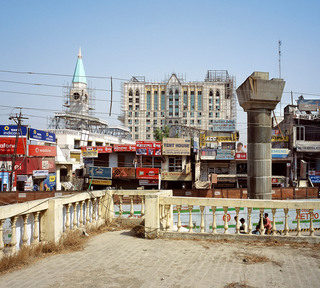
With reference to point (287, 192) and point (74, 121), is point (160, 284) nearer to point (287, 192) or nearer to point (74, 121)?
point (287, 192)

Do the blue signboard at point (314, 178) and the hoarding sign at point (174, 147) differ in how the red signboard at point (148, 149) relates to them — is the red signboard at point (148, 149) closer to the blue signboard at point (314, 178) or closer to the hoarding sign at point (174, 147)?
the hoarding sign at point (174, 147)

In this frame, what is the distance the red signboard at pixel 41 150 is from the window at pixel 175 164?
1330 cm

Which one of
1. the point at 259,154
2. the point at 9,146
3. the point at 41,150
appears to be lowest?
the point at 259,154

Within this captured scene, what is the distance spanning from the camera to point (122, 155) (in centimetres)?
3944

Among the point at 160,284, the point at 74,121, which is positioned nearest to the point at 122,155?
the point at 74,121

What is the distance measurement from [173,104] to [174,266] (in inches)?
3826

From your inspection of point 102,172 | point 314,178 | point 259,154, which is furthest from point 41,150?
point 314,178

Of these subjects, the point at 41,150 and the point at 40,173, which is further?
the point at 41,150

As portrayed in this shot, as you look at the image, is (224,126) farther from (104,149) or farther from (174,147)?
(104,149)

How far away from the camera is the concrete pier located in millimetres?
11422

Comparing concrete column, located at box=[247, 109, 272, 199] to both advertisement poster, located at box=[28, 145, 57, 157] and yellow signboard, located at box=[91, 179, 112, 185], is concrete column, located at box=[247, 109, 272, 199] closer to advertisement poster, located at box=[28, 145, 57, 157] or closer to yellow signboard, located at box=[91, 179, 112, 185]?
advertisement poster, located at box=[28, 145, 57, 157]

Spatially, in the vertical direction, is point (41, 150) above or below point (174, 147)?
below

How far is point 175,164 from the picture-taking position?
38.2 meters

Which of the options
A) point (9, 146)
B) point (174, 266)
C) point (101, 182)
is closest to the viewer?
point (174, 266)
